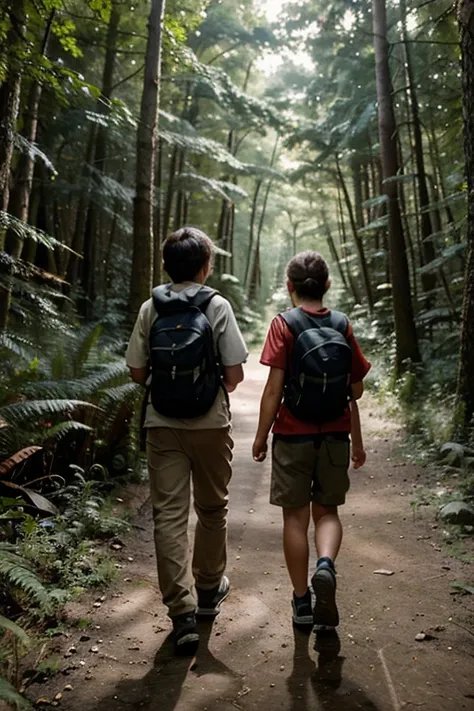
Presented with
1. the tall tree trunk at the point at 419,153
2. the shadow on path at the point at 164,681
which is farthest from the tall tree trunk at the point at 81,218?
the shadow on path at the point at 164,681

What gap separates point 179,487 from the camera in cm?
333

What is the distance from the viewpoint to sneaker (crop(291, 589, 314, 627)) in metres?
3.37

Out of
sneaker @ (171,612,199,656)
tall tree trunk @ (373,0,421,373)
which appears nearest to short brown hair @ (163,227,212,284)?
sneaker @ (171,612,199,656)

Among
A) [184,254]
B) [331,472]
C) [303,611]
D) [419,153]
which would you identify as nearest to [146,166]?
[184,254]

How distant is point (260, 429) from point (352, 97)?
13.9 m

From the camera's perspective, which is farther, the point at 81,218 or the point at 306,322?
the point at 81,218

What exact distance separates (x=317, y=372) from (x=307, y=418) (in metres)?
0.28

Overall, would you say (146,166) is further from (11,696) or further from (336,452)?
(11,696)

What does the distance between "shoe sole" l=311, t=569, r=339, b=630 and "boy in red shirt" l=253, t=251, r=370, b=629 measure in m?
0.12

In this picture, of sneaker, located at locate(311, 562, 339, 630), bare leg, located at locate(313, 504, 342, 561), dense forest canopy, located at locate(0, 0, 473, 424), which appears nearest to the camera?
sneaker, located at locate(311, 562, 339, 630)

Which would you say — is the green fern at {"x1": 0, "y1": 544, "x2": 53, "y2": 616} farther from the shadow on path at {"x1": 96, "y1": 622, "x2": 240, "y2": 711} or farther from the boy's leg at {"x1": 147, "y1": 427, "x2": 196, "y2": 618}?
the boy's leg at {"x1": 147, "y1": 427, "x2": 196, "y2": 618}

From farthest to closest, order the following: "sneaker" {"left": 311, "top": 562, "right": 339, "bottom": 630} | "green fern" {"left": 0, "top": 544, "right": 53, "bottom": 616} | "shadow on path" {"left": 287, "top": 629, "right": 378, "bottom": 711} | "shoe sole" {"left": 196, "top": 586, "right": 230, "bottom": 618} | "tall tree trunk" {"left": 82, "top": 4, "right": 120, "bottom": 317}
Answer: "tall tree trunk" {"left": 82, "top": 4, "right": 120, "bottom": 317}
"shoe sole" {"left": 196, "top": 586, "right": 230, "bottom": 618}
"sneaker" {"left": 311, "top": 562, "right": 339, "bottom": 630}
"green fern" {"left": 0, "top": 544, "right": 53, "bottom": 616}
"shadow on path" {"left": 287, "top": 629, "right": 378, "bottom": 711}

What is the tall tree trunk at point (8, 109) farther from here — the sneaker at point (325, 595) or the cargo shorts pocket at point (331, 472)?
the sneaker at point (325, 595)

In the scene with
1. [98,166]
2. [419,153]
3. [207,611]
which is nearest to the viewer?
[207,611]
